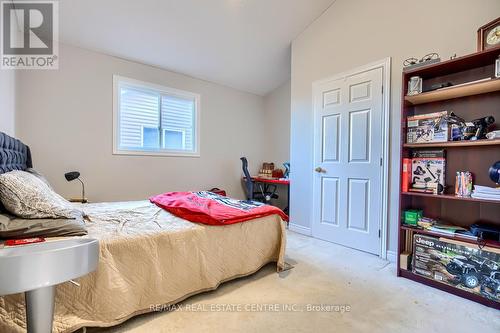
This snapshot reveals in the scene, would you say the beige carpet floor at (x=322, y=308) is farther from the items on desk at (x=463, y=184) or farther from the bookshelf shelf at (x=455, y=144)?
the bookshelf shelf at (x=455, y=144)

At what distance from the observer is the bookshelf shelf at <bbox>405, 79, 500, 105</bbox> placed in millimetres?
1856

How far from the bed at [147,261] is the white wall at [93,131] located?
30.8 inches

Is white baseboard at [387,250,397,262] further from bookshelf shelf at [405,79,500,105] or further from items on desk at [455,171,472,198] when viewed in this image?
bookshelf shelf at [405,79,500,105]

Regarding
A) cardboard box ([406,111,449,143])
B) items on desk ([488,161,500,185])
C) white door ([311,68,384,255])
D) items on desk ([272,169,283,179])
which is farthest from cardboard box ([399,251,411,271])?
items on desk ([272,169,283,179])

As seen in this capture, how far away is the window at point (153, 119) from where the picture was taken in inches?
139

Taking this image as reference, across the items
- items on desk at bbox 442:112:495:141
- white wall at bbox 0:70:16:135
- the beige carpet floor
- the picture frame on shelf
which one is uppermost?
the picture frame on shelf

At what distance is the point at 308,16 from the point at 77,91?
319 cm

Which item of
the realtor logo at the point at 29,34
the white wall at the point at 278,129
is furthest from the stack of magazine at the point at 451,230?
the realtor logo at the point at 29,34

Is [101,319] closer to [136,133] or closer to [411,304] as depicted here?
[411,304]

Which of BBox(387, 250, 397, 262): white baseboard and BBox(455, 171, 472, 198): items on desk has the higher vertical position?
BBox(455, 171, 472, 198): items on desk

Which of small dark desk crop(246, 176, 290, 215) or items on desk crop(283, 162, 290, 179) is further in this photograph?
items on desk crop(283, 162, 290, 179)

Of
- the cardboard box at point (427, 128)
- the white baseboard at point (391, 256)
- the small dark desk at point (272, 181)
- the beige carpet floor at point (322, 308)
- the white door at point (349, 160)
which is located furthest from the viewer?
the small dark desk at point (272, 181)

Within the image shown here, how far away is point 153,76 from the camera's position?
3.79 meters

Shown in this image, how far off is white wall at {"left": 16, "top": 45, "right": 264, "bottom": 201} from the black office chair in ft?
1.91
